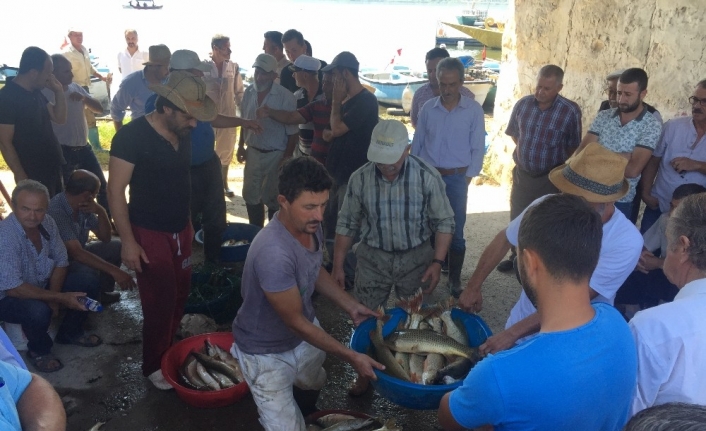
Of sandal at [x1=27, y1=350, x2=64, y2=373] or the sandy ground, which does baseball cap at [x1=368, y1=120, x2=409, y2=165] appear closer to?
the sandy ground

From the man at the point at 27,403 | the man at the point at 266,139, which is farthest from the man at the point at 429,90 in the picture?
the man at the point at 27,403

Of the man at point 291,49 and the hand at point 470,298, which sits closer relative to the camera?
the hand at point 470,298

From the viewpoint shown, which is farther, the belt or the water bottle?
the belt

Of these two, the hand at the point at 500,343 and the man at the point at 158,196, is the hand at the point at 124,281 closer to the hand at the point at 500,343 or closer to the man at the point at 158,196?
the man at the point at 158,196

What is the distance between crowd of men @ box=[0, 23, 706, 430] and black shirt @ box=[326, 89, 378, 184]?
0.08 feet

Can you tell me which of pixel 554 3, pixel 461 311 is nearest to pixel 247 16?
pixel 554 3

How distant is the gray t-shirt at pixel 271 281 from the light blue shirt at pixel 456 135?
2.90m

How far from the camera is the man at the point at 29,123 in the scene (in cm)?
566

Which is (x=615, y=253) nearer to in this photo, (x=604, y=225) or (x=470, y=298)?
(x=604, y=225)

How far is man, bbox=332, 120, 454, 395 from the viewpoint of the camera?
4.05m

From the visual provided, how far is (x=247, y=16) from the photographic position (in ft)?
250

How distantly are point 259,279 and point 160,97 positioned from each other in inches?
70.2

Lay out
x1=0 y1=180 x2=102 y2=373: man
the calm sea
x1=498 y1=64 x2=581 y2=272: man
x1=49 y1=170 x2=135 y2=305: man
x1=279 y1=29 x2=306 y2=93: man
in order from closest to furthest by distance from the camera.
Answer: x1=0 y1=180 x2=102 y2=373: man → x1=49 y1=170 x2=135 y2=305: man → x1=498 y1=64 x2=581 y2=272: man → x1=279 y1=29 x2=306 y2=93: man → the calm sea

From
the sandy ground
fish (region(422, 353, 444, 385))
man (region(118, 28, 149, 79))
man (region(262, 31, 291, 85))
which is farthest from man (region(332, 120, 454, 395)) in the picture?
man (region(118, 28, 149, 79))
